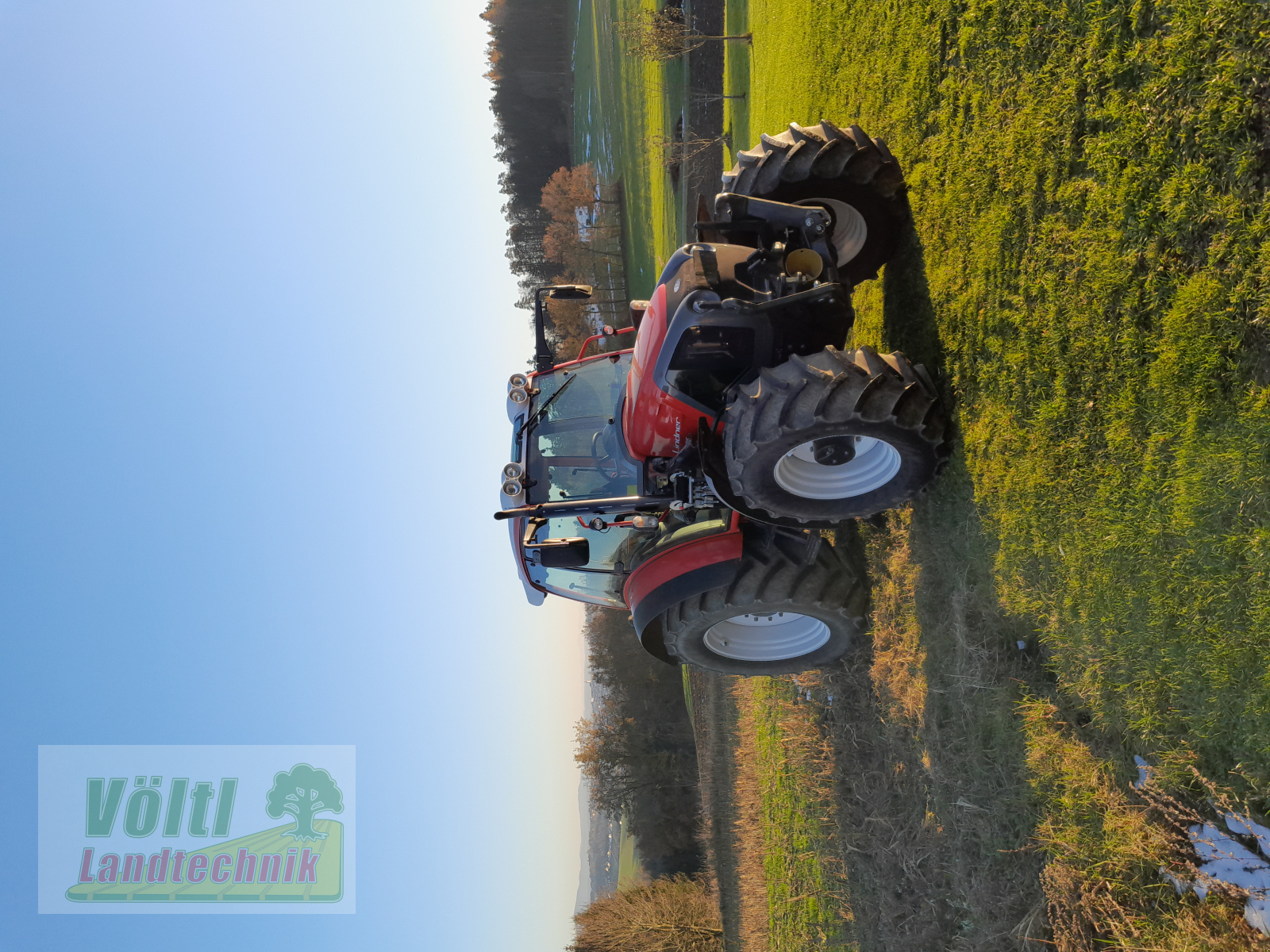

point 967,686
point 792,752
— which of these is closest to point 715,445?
point 967,686

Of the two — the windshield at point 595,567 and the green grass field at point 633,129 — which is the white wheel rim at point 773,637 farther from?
the green grass field at point 633,129

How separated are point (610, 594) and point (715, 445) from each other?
1777 mm

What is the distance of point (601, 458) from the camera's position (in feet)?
17.2

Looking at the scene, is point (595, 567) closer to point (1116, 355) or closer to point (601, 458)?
point (601, 458)

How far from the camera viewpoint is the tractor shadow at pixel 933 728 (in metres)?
4.46

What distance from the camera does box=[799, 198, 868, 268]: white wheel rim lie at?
559cm

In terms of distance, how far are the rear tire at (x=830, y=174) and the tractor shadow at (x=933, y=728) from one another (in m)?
0.33

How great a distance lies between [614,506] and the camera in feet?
15.8

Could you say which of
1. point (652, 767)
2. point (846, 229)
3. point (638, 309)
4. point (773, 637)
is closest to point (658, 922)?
point (652, 767)

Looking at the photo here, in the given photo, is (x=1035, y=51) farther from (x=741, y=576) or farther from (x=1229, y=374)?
(x=741, y=576)

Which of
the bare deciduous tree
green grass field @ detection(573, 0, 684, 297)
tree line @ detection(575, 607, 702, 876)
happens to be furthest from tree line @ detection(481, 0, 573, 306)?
the bare deciduous tree

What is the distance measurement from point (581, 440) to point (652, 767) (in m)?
17.9

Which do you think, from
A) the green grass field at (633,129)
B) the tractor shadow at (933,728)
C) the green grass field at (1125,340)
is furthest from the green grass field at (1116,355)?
the green grass field at (633,129)

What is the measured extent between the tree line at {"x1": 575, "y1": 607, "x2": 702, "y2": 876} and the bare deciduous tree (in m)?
3.66
